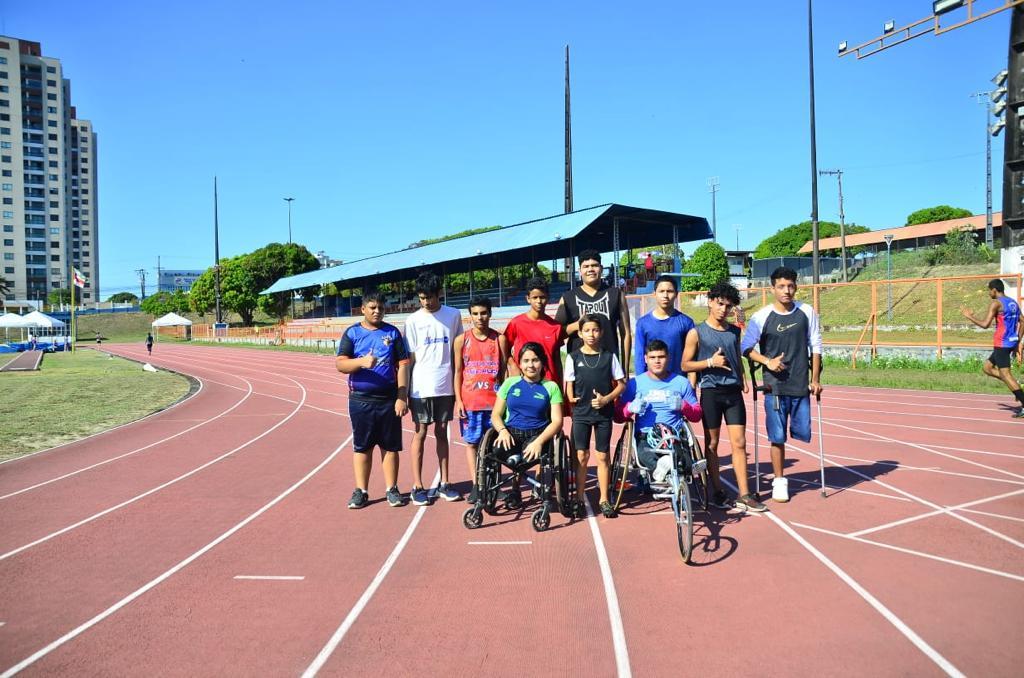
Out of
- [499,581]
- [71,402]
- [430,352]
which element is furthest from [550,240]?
[499,581]

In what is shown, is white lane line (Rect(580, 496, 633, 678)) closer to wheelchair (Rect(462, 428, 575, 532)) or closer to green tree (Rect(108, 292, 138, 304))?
wheelchair (Rect(462, 428, 575, 532))

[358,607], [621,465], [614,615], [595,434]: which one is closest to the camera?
[614,615]

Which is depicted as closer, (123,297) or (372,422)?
(372,422)

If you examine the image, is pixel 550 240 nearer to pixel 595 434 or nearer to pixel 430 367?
pixel 430 367

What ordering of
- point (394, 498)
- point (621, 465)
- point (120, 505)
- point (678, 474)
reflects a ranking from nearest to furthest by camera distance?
1. point (678, 474)
2. point (621, 465)
3. point (394, 498)
4. point (120, 505)

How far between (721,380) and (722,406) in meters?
0.21

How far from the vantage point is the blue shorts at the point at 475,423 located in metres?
5.42

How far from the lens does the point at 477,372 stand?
5449 millimetres

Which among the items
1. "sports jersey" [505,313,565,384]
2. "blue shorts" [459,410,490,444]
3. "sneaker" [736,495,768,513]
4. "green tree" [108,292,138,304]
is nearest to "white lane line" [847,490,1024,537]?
"sneaker" [736,495,768,513]

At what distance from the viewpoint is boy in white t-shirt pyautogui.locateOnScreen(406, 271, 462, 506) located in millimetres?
5578

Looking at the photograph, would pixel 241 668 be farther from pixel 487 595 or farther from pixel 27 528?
pixel 27 528

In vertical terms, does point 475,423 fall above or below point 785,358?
below

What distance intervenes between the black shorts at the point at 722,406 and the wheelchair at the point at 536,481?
3.79 ft

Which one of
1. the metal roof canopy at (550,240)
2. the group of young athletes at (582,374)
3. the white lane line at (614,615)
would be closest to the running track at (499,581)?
the white lane line at (614,615)
